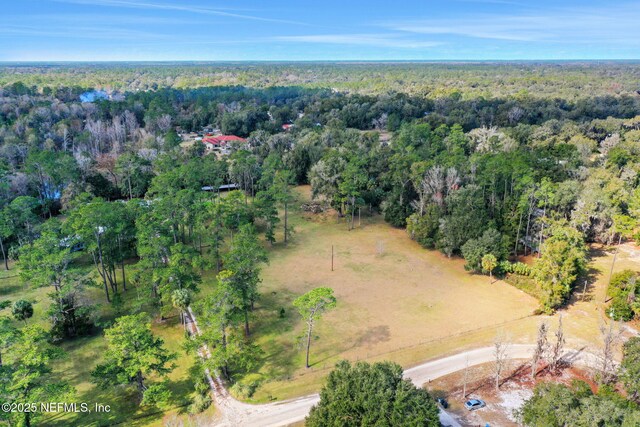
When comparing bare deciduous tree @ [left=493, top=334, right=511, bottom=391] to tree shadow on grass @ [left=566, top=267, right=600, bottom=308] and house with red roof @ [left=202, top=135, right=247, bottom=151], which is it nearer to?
tree shadow on grass @ [left=566, top=267, right=600, bottom=308]

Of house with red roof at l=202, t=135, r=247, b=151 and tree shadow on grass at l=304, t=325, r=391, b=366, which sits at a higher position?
house with red roof at l=202, t=135, r=247, b=151

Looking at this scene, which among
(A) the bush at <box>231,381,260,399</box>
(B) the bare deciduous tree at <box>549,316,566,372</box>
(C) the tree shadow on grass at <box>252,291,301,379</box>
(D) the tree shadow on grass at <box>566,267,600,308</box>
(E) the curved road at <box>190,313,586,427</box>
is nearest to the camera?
(E) the curved road at <box>190,313,586,427</box>

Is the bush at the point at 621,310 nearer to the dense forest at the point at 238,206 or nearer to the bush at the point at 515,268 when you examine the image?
A: the dense forest at the point at 238,206

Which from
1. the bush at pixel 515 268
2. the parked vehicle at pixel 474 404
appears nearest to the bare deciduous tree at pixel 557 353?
the parked vehicle at pixel 474 404

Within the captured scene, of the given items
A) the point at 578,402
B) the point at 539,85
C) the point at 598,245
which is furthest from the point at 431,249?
the point at 539,85

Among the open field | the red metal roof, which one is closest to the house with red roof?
the red metal roof

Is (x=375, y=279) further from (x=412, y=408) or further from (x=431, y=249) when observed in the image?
(x=412, y=408)

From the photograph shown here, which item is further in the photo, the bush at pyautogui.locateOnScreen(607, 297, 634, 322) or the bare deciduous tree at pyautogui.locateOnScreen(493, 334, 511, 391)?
the bush at pyautogui.locateOnScreen(607, 297, 634, 322)
